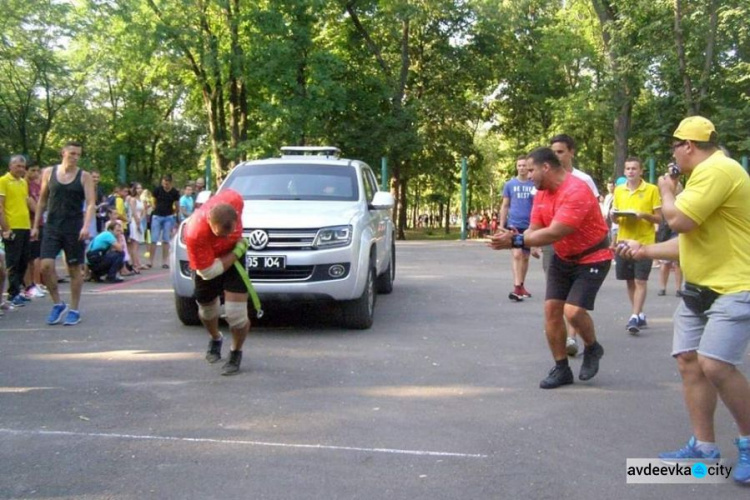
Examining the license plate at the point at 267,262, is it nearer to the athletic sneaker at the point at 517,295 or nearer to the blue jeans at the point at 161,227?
the athletic sneaker at the point at 517,295

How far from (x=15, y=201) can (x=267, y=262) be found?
423 centimetres

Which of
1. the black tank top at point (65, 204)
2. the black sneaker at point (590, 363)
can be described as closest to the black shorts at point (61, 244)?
the black tank top at point (65, 204)

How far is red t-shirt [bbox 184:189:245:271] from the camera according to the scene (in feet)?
22.9

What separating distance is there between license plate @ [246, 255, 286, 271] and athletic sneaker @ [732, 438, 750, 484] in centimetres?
514

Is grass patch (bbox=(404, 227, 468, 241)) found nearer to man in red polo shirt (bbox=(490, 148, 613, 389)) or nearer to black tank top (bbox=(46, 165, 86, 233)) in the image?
black tank top (bbox=(46, 165, 86, 233))

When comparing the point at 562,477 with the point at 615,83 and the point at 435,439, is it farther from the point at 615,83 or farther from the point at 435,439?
the point at 615,83

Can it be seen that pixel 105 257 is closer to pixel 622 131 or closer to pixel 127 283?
pixel 127 283

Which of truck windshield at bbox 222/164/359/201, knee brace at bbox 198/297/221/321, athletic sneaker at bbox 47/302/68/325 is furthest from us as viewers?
truck windshield at bbox 222/164/359/201

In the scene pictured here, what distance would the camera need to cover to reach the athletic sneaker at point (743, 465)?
4.53 meters

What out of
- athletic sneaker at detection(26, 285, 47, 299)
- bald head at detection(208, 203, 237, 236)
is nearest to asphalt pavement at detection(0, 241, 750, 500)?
bald head at detection(208, 203, 237, 236)

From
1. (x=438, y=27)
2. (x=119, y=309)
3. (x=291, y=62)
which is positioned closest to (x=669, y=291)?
(x=119, y=309)

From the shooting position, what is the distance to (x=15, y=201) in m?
11.1

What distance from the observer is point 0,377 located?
22.8 feet
